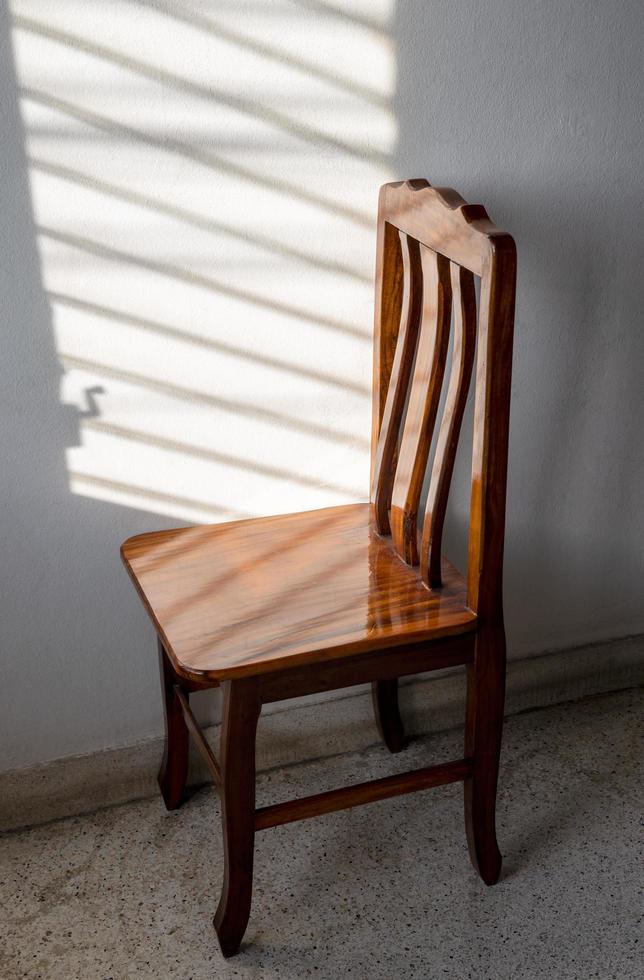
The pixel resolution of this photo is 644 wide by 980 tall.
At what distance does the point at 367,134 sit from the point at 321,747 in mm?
1264

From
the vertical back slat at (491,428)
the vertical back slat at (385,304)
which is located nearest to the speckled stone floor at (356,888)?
the vertical back slat at (491,428)

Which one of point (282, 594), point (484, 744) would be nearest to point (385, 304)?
point (282, 594)

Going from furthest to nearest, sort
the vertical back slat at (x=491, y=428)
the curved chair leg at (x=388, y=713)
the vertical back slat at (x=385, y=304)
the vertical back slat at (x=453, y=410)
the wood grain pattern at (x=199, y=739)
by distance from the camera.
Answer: the curved chair leg at (x=388, y=713) → the vertical back slat at (x=385, y=304) → the wood grain pattern at (x=199, y=739) → the vertical back slat at (x=453, y=410) → the vertical back slat at (x=491, y=428)

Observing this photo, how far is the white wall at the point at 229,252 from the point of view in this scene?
5.20 ft

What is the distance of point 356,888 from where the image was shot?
1793mm

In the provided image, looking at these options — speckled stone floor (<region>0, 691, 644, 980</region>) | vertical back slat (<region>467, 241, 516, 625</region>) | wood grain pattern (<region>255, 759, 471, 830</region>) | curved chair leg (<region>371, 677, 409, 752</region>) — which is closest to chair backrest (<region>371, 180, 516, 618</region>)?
vertical back slat (<region>467, 241, 516, 625</region>)

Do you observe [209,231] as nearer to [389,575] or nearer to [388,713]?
[389,575]

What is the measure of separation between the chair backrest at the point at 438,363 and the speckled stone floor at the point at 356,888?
58 centimetres

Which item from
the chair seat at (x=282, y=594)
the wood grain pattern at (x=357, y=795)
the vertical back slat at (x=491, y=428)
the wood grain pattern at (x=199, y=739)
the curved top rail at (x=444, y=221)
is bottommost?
the wood grain pattern at (x=357, y=795)

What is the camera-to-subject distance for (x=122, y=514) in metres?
1.82

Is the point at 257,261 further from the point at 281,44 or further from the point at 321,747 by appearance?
the point at 321,747

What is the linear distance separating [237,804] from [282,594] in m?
0.34

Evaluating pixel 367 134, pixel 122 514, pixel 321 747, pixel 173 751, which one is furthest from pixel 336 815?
pixel 367 134

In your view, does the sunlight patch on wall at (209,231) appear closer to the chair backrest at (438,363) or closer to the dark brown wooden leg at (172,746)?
the chair backrest at (438,363)
